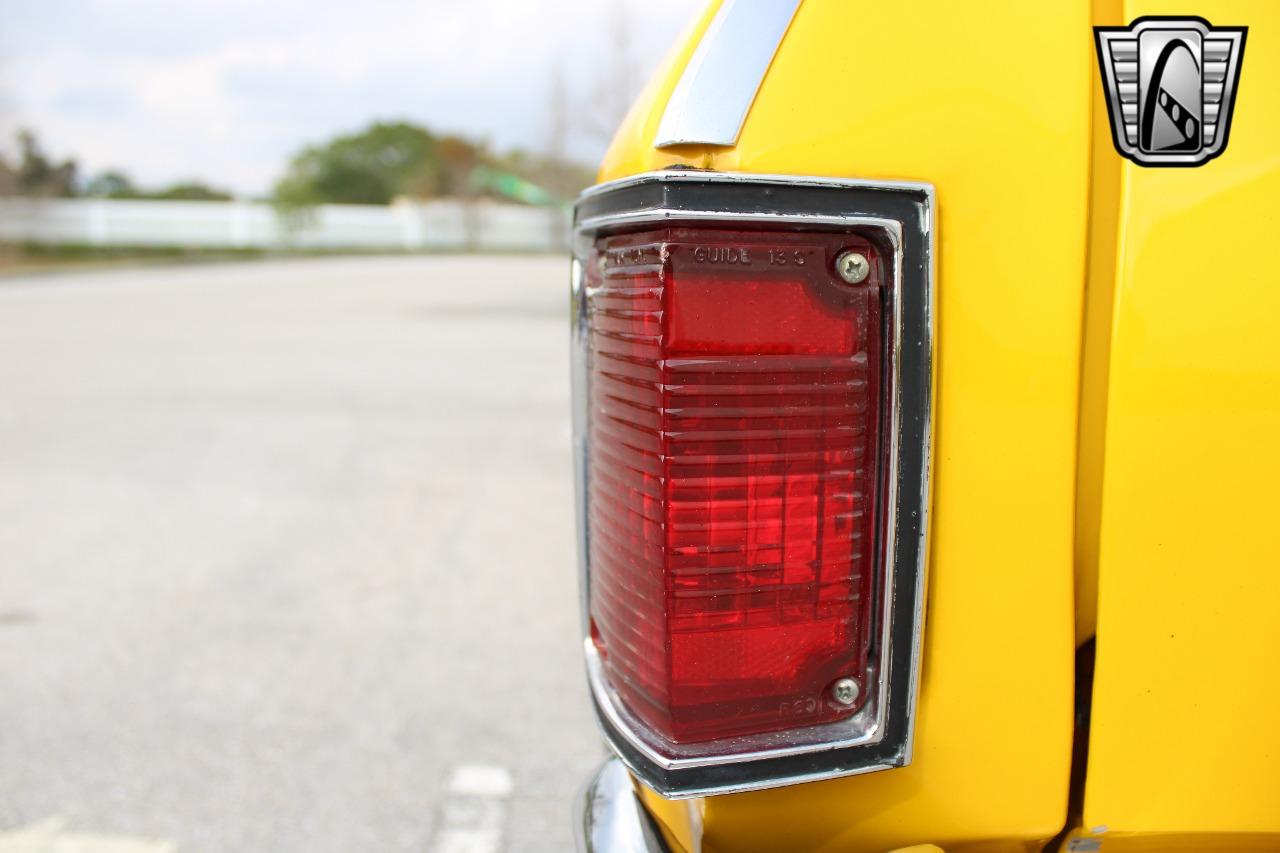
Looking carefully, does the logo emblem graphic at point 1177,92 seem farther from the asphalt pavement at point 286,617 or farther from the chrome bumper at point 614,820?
the asphalt pavement at point 286,617

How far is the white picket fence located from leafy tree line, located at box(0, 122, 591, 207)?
1232mm

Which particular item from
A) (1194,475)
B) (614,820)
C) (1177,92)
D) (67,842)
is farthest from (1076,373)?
(67,842)

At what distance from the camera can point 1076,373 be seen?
1009 millimetres

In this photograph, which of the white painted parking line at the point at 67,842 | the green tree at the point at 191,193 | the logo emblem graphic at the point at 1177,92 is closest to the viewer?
the logo emblem graphic at the point at 1177,92

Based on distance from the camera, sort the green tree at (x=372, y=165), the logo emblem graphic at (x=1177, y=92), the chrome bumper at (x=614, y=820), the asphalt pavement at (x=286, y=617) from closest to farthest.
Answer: the logo emblem graphic at (x=1177, y=92) < the chrome bumper at (x=614, y=820) < the asphalt pavement at (x=286, y=617) < the green tree at (x=372, y=165)

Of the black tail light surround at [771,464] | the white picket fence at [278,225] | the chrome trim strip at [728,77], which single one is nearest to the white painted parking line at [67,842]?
the black tail light surround at [771,464]

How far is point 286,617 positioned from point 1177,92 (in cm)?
367

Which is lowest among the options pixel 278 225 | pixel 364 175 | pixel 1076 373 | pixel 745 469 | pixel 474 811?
pixel 474 811

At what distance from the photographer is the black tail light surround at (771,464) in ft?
3.31

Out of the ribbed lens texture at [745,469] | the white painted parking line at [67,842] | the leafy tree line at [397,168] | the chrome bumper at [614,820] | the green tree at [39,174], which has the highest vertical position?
the leafy tree line at [397,168]

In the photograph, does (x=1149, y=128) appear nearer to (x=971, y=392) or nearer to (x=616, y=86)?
(x=971, y=392)

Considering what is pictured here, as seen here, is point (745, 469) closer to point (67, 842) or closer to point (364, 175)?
point (67, 842)

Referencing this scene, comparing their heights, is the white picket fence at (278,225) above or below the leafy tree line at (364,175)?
below

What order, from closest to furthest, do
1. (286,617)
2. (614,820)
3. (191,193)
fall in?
(614,820) < (286,617) < (191,193)
